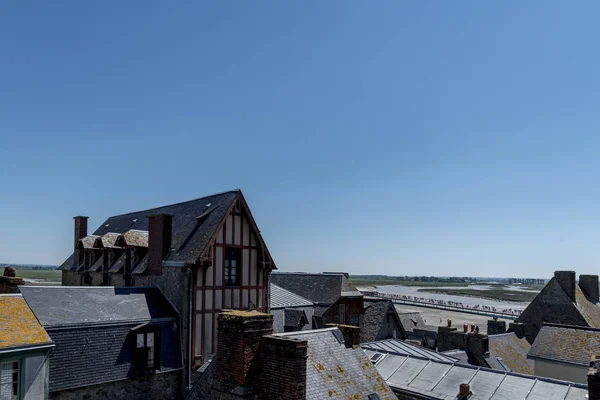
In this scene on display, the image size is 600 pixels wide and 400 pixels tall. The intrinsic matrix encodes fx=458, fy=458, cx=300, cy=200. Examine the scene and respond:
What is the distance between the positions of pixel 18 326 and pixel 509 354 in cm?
3001

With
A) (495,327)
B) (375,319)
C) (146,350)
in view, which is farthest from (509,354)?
(146,350)

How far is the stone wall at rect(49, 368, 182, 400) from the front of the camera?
1562 cm

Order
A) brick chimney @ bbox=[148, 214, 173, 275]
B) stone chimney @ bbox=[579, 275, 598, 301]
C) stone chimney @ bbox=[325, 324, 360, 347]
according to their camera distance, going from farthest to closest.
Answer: stone chimney @ bbox=[579, 275, 598, 301] < brick chimney @ bbox=[148, 214, 173, 275] < stone chimney @ bbox=[325, 324, 360, 347]

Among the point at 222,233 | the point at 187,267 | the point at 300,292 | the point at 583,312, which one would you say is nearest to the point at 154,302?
the point at 187,267

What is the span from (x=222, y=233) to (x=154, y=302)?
431cm

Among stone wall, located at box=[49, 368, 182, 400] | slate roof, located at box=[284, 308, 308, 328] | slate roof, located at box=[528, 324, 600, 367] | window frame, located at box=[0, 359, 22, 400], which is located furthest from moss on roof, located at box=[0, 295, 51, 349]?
slate roof, located at box=[528, 324, 600, 367]

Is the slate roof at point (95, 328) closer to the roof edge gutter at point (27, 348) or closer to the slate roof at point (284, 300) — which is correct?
the roof edge gutter at point (27, 348)

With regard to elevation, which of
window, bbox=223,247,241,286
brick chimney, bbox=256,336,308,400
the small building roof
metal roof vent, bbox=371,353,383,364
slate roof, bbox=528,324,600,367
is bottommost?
slate roof, bbox=528,324,600,367

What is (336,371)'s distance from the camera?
11.9 metres

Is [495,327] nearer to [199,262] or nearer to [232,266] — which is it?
[232,266]

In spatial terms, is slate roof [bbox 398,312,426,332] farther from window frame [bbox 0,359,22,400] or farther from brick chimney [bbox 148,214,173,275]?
window frame [bbox 0,359,22,400]

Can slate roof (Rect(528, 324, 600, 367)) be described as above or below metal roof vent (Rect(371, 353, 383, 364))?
below

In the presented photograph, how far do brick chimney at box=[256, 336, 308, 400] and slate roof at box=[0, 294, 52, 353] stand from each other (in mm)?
8592

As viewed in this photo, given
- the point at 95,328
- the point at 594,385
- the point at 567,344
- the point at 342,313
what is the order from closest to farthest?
the point at 594,385, the point at 95,328, the point at 567,344, the point at 342,313
